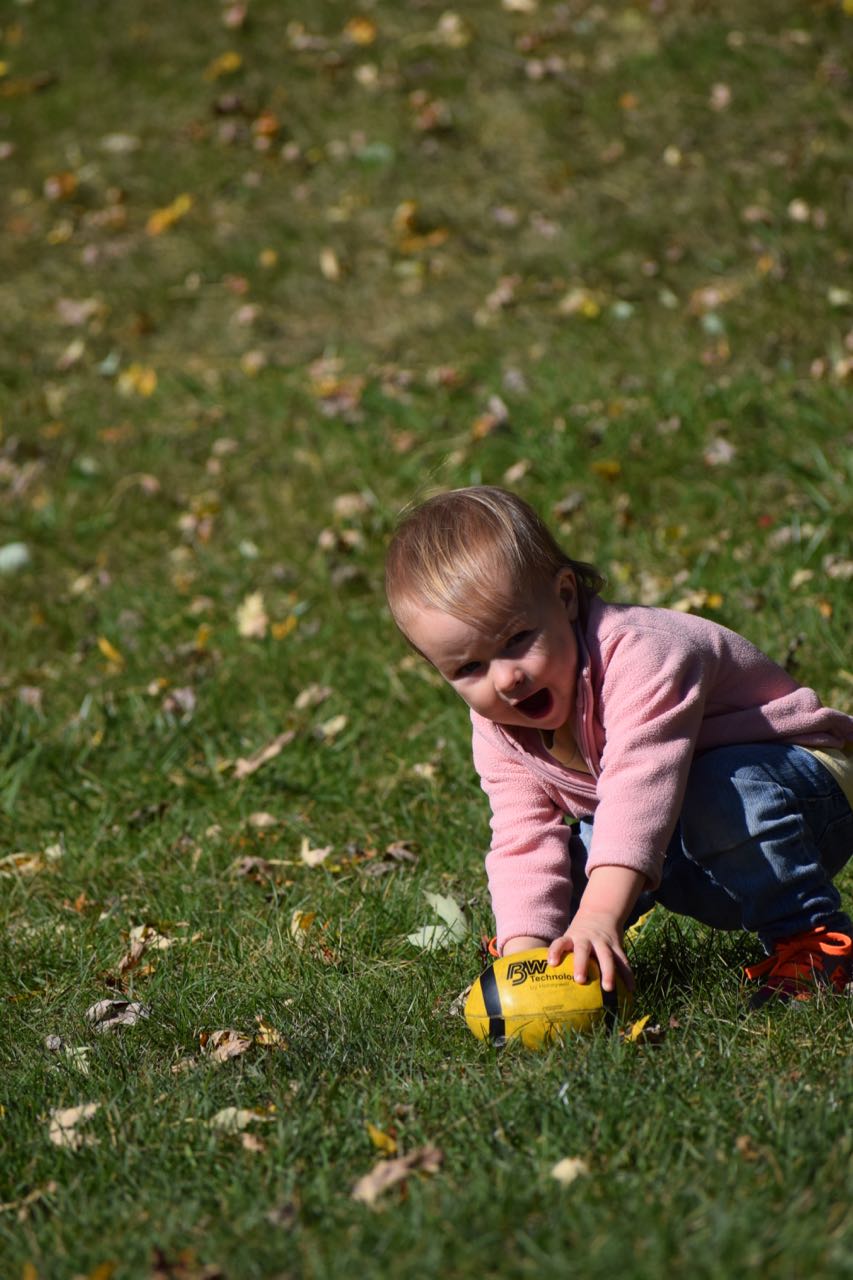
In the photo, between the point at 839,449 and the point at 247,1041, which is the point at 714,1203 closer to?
the point at 247,1041

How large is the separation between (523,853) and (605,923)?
43cm

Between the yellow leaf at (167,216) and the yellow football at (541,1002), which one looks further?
the yellow leaf at (167,216)

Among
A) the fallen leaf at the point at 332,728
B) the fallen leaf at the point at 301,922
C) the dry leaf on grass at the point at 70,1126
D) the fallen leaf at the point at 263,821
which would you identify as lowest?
the fallen leaf at the point at 332,728

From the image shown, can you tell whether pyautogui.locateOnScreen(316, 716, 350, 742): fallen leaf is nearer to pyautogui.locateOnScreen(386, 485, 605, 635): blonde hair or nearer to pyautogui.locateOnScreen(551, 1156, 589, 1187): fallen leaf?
pyautogui.locateOnScreen(386, 485, 605, 635): blonde hair

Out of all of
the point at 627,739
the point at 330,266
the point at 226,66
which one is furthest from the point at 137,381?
the point at 627,739

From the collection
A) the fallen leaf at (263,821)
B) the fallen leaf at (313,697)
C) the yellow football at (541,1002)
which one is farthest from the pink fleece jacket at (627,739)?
the fallen leaf at (313,697)

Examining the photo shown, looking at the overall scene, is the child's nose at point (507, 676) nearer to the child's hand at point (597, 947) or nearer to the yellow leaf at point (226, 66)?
the child's hand at point (597, 947)

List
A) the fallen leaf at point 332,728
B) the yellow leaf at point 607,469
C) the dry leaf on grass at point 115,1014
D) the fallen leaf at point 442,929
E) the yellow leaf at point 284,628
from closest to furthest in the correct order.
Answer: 1. the dry leaf on grass at point 115,1014
2. the fallen leaf at point 442,929
3. the fallen leaf at point 332,728
4. the yellow leaf at point 284,628
5. the yellow leaf at point 607,469

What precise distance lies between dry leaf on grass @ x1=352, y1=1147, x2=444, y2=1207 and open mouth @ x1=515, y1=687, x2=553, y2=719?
37.2 inches

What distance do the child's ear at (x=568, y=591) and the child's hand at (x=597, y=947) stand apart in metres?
0.61

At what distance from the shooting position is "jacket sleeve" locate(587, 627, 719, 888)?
2.76 m

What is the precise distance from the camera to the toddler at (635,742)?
2.79 meters

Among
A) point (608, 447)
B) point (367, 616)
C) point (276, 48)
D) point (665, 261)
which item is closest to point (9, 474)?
point (367, 616)

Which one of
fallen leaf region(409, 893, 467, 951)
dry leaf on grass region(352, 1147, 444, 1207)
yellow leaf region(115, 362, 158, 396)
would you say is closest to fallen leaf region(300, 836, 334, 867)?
fallen leaf region(409, 893, 467, 951)
